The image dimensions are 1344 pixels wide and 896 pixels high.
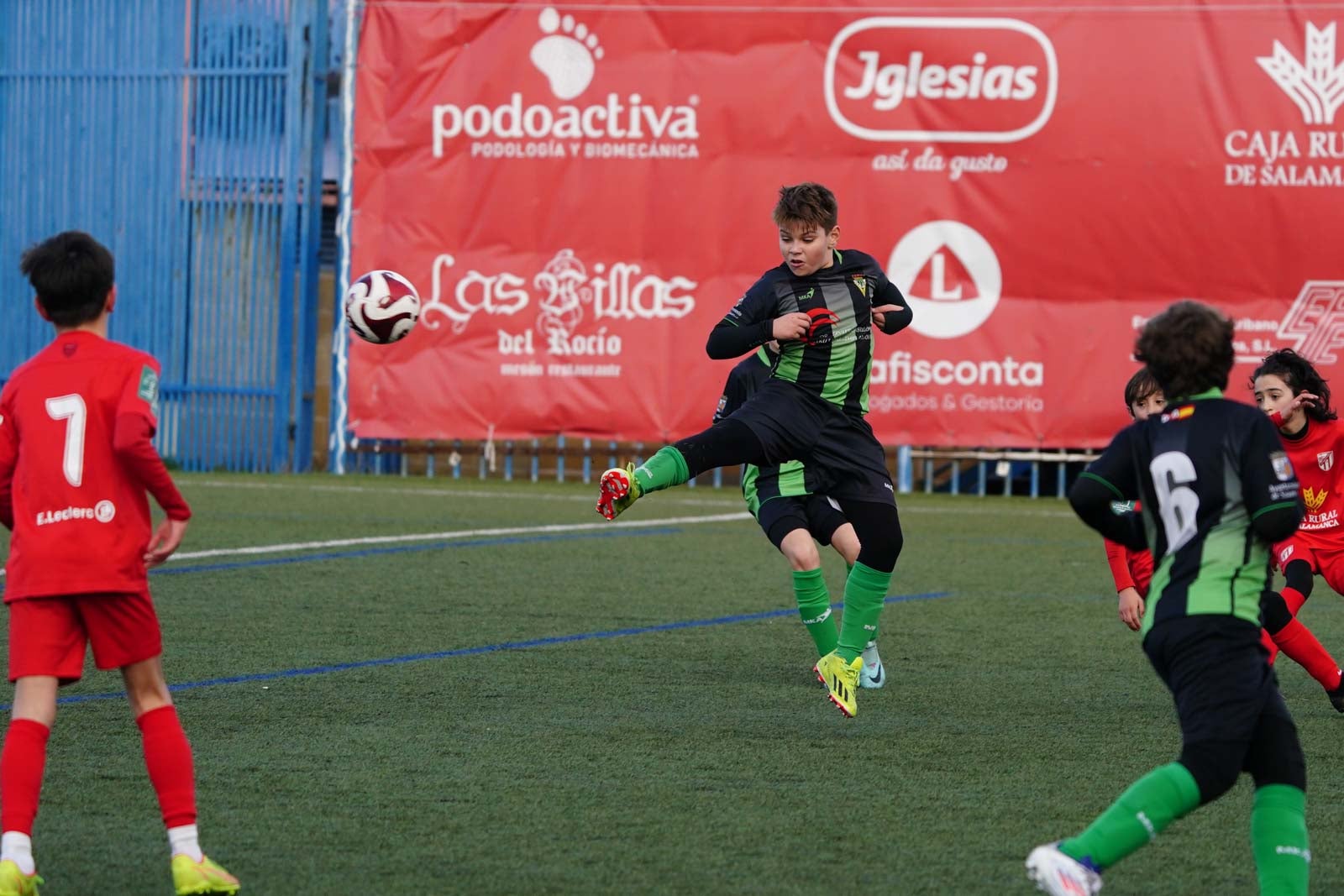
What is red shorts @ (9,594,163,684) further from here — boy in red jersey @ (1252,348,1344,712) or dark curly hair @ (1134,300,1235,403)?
boy in red jersey @ (1252,348,1344,712)

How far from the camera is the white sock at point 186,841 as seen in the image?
3938mm

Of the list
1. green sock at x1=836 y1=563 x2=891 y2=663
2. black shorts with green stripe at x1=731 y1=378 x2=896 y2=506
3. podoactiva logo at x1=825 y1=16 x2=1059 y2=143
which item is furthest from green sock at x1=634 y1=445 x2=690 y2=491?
podoactiva logo at x1=825 y1=16 x2=1059 y2=143

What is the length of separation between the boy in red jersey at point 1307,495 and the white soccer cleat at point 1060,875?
8.82ft

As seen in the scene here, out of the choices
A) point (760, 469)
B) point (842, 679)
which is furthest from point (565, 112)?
point (842, 679)

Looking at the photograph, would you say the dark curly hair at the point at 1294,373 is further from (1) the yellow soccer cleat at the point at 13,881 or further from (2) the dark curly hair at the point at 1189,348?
(1) the yellow soccer cleat at the point at 13,881

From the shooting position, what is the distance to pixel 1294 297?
15.2 metres

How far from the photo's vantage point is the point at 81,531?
4008 mm

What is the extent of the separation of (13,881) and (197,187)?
1441 cm

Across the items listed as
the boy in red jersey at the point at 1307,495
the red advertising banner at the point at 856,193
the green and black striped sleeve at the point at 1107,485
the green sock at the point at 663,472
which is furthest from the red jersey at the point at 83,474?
the red advertising banner at the point at 856,193

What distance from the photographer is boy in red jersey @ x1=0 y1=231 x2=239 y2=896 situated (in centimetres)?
398

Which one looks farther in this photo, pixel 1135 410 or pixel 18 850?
pixel 1135 410

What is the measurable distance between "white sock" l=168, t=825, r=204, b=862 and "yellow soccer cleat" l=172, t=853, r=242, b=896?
0.03 metres

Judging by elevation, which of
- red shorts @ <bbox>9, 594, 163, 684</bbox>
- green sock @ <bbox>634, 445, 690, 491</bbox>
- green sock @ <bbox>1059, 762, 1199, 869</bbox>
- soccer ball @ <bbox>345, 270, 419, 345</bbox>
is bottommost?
green sock @ <bbox>1059, 762, 1199, 869</bbox>

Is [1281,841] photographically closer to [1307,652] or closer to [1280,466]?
[1280,466]
